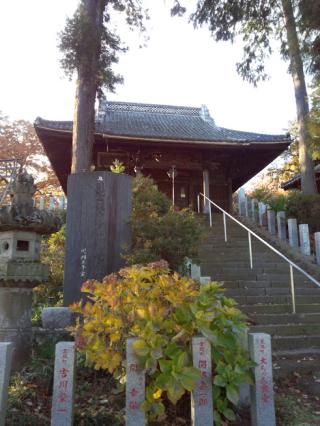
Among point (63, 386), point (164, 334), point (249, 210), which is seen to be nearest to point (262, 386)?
point (164, 334)

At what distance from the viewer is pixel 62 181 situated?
17906mm

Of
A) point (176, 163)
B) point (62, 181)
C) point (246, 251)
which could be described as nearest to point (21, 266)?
point (246, 251)

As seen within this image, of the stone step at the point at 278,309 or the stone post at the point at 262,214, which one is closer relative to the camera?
the stone step at the point at 278,309

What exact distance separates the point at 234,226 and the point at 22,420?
977 cm

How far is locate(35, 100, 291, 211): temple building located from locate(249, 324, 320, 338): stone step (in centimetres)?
870

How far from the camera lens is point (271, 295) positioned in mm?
6977

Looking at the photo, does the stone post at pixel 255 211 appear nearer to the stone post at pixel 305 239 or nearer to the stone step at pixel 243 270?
the stone post at pixel 305 239

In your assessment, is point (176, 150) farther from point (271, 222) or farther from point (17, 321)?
point (17, 321)

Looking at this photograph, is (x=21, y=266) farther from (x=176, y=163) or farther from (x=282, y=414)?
A: (x=176, y=163)

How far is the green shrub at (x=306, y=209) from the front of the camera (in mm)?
10883

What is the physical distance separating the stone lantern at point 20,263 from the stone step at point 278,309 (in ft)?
10.9

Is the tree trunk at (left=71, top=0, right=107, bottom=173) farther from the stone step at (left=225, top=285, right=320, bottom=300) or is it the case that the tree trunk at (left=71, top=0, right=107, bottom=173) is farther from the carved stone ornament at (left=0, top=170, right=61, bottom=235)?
the carved stone ornament at (left=0, top=170, right=61, bottom=235)

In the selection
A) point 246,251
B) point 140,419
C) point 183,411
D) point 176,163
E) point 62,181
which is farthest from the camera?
point 62,181

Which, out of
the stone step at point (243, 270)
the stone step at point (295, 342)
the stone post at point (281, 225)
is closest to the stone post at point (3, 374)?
the stone step at point (295, 342)
